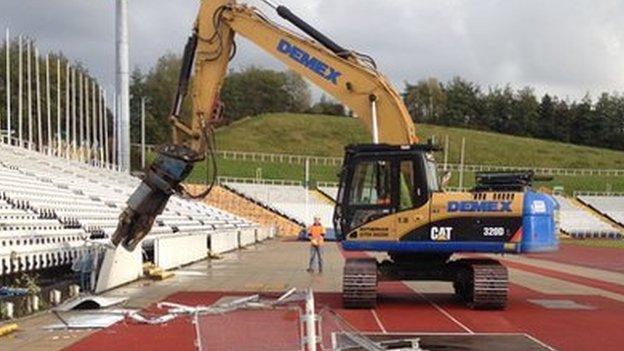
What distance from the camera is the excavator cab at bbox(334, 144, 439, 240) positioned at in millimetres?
17312

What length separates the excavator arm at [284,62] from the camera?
18.5 m

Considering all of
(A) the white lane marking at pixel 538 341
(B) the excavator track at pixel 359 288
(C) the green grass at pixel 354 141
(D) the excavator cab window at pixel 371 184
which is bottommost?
(A) the white lane marking at pixel 538 341

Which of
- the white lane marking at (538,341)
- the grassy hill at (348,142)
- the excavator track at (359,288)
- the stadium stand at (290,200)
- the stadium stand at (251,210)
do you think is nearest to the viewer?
the white lane marking at (538,341)

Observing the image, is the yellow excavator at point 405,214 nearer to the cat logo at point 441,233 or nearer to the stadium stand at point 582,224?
the cat logo at point 441,233

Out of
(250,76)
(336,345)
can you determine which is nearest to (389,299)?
(336,345)

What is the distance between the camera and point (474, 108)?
172625 millimetres

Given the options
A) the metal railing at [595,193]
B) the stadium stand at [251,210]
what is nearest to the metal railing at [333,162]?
the metal railing at [595,193]

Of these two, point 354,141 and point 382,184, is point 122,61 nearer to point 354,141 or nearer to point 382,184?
point 382,184

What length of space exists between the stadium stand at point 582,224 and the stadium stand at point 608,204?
1.76 m

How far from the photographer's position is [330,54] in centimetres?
1911

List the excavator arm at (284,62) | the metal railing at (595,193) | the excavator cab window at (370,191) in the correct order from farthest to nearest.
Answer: the metal railing at (595,193), the excavator arm at (284,62), the excavator cab window at (370,191)

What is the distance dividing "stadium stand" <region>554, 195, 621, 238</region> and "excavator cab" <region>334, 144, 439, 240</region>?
5844 centimetres

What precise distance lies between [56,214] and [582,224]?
65.4 m

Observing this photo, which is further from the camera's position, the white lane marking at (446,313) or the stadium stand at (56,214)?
the stadium stand at (56,214)
